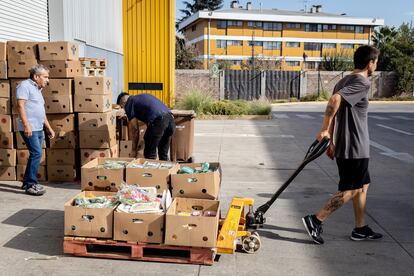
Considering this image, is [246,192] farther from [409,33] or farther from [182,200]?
[409,33]

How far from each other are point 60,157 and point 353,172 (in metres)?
4.99

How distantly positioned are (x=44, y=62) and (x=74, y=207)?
3809 mm

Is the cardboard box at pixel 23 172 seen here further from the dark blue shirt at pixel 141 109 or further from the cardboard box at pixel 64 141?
the dark blue shirt at pixel 141 109

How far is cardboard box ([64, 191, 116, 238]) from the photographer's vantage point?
475 cm

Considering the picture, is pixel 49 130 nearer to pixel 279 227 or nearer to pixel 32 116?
pixel 32 116

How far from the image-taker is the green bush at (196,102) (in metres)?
20.5

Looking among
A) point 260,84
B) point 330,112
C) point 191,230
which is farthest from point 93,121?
point 260,84

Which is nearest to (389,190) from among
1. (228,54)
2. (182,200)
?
(182,200)

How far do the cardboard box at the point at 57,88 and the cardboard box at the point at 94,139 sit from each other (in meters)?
0.72

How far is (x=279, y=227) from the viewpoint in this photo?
229 inches

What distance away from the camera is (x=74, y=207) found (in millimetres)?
4801

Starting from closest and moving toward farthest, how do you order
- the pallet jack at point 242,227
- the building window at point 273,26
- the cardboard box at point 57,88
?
the pallet jack at point 242,227, the cardboard box at point 57,88, the building window at point 273,26

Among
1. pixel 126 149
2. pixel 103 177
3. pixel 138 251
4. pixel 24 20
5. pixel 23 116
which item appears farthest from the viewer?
pixel 24 20

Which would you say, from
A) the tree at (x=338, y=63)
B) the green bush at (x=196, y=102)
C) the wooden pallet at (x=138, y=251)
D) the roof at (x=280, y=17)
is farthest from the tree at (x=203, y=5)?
the wooden pallet at (x=138, y=251)
